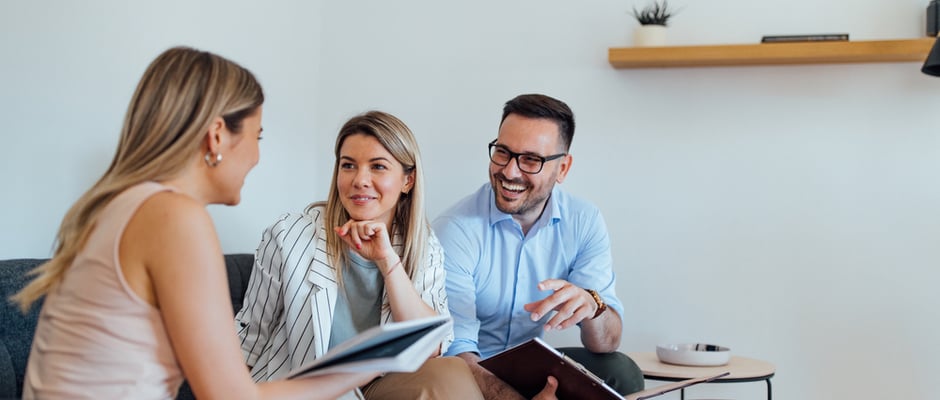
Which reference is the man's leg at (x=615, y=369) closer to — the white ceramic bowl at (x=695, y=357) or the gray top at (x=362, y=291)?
the white ceramic bowl at (x=695, y=357)

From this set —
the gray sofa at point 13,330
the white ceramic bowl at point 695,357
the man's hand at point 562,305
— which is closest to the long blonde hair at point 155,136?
the gray sofa at point 13,330

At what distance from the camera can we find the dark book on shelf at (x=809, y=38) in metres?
3.25

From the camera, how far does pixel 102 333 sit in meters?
1.28

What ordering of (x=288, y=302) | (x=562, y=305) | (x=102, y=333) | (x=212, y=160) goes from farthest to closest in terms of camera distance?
(x=562, y=305)
(x=288, y=302)
(x=212, y=160)
(x=102, y=333)

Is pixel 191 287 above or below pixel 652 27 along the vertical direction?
below

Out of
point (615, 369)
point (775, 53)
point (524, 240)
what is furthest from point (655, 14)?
point (615, 369)

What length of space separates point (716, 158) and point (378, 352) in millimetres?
2357

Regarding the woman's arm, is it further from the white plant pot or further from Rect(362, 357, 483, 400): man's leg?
the white plant pot

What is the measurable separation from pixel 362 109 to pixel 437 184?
1.44ft

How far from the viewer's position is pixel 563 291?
7.66 feet

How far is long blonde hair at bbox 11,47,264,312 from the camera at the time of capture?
1353mm

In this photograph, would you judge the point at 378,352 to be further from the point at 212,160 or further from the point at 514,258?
the point at 514,258

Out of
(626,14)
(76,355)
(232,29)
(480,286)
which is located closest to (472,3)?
(626,14)

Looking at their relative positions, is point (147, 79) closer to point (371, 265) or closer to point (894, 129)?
point (371, 265)
